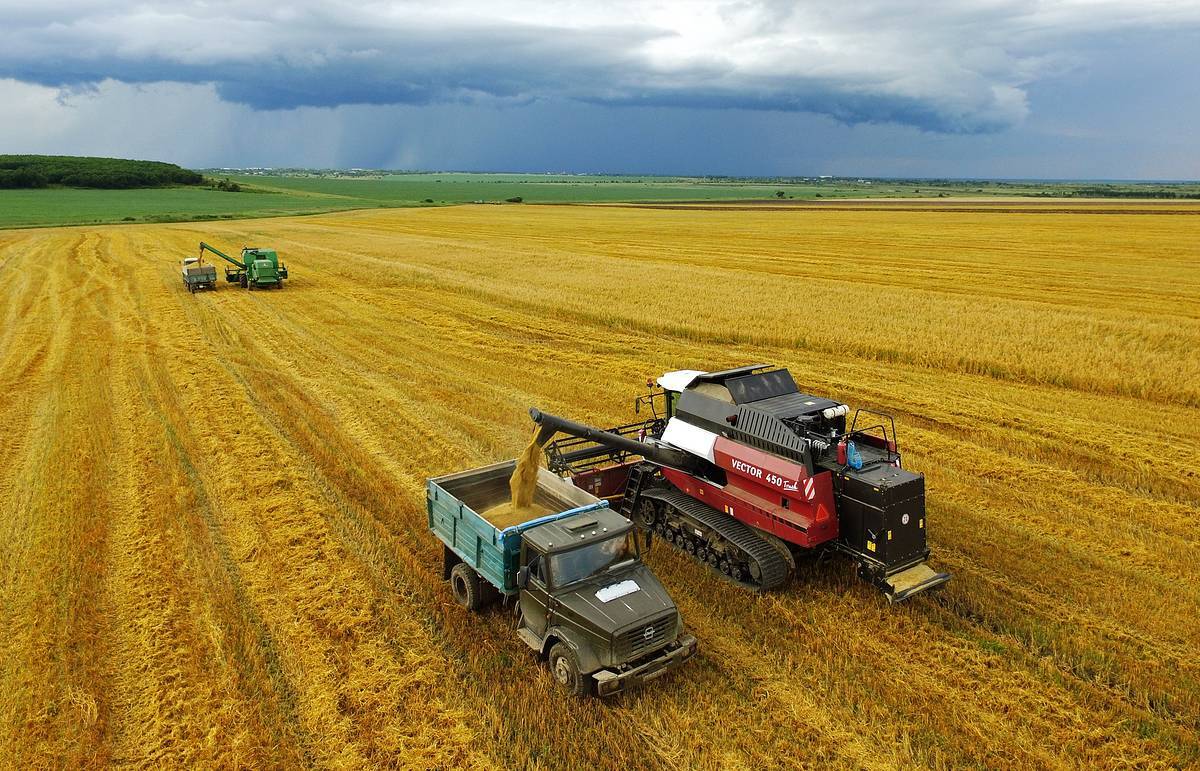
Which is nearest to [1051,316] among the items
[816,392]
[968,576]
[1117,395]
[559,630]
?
[1117,395]

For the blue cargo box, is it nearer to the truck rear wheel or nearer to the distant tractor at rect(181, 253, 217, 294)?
the truck rear wheel

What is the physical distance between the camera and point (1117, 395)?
18453 mm

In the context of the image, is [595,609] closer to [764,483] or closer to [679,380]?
[764,483]

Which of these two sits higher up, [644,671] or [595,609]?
Answer: [595,609]

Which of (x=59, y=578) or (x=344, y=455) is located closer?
(x=59, y=578)

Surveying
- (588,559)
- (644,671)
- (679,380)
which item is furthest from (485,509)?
(644,671)

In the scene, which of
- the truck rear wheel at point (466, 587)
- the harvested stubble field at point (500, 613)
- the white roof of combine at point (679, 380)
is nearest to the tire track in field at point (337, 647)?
the harvested stubble field at point (500, 613)

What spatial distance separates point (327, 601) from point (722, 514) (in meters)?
5.75

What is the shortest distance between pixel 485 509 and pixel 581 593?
10.8 feet

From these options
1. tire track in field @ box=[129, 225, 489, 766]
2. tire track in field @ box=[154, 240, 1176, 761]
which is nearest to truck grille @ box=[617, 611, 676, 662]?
tire track in field @ box=[154, 240, 1176, 761]

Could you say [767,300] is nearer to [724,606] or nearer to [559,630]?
[724,606]

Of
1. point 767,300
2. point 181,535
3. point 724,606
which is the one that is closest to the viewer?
point 724,606

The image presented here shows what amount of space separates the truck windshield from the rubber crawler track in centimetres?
195

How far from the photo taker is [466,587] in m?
9.51
